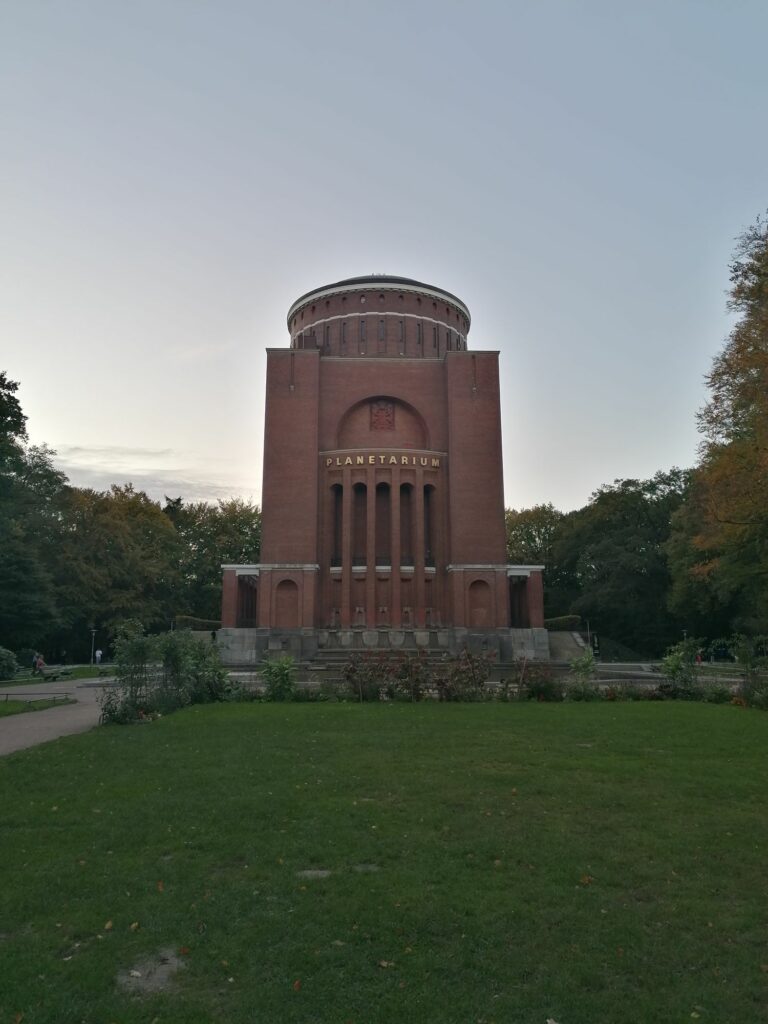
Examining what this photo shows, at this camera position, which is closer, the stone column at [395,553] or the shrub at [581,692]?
the shrub at [581,692]

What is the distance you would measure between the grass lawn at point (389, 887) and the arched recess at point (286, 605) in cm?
2505

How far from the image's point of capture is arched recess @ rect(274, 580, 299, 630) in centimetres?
3475

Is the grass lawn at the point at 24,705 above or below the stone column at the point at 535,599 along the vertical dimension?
below

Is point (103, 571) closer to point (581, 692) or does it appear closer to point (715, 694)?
point (581, 692)

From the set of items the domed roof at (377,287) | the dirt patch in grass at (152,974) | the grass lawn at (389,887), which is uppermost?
the domed roof at (377,287)

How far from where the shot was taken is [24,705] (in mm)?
17641

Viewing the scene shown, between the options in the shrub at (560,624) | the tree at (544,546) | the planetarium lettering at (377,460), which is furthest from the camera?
the tree at (544,546)

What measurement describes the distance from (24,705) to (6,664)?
29.8 feet

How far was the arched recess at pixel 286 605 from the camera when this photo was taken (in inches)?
1368

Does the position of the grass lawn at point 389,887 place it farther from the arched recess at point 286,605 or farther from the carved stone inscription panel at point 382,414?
the carved stone inscription panel at point 382,414

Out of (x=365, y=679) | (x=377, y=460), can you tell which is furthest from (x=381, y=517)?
(x=365, y=679)

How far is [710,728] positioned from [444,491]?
2623 cm

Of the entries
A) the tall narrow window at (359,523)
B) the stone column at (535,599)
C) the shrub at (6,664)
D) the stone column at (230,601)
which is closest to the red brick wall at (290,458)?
the stone column at (230,601)

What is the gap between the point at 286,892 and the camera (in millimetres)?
4938
